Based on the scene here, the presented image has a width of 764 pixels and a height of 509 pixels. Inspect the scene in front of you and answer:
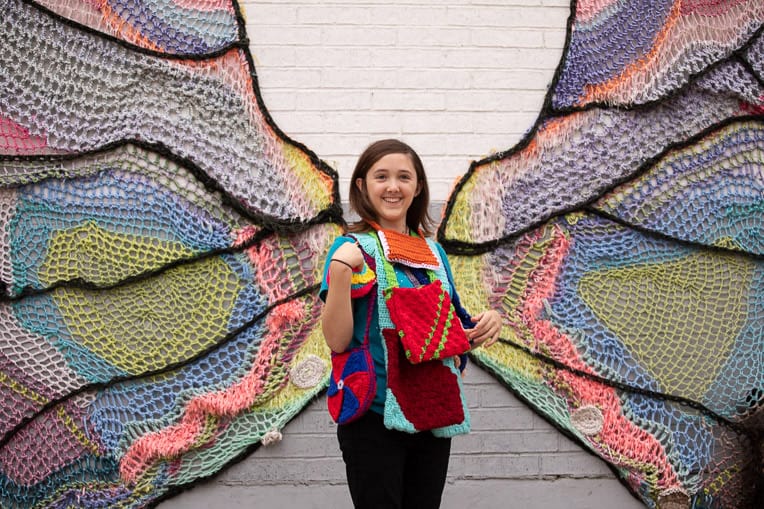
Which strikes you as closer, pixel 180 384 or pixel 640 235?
pixel 180 384

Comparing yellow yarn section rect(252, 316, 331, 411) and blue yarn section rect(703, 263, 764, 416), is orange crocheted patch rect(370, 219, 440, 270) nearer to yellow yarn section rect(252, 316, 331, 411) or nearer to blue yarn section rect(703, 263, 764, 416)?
yellow yarn section rect(252, 316, 331, 411)

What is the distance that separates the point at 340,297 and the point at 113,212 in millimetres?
1114

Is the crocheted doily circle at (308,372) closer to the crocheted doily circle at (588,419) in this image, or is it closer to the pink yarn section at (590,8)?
the crocheted doily circle at (588,419)

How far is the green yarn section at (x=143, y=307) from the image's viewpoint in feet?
7.09

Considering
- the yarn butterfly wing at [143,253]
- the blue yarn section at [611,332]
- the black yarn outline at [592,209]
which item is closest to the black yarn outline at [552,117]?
the black yarn outline at [592,209]

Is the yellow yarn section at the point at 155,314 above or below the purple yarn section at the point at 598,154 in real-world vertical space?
below

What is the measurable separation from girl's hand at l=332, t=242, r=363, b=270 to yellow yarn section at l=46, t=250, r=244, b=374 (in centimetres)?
88

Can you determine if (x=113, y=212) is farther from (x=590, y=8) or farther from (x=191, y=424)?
(x=590, y=8)

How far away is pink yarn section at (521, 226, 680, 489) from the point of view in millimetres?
2215

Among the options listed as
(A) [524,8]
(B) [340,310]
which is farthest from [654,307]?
(B) [340,310]

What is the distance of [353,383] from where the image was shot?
1417 millimetres

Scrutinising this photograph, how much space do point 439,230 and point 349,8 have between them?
77 centimetres

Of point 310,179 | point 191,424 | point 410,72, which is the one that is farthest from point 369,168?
point 191,424

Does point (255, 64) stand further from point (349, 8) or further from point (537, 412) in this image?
point (537, 412)
